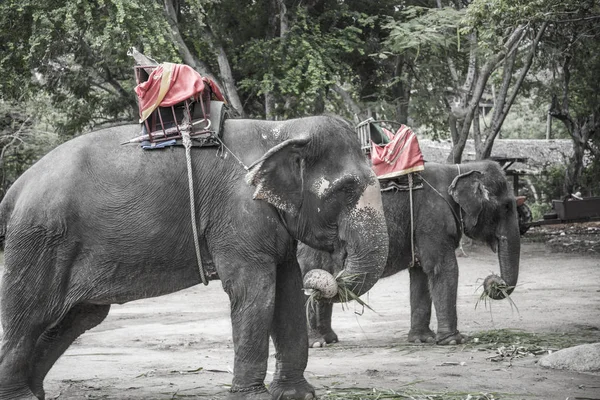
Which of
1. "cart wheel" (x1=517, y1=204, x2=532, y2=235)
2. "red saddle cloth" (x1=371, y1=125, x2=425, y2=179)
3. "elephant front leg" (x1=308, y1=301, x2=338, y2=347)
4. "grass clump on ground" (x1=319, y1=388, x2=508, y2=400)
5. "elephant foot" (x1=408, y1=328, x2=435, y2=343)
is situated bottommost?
"cart wheel" (x1=517, y1=204, x2=532, y2=235)

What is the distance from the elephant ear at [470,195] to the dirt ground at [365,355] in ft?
4.23

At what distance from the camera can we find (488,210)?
10312mm

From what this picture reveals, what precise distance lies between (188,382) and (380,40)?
55.9 ft

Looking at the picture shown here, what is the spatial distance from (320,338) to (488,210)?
232 centimetres

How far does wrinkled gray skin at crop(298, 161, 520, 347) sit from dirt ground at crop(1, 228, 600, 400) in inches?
14.0

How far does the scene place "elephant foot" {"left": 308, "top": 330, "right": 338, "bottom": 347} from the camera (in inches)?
391

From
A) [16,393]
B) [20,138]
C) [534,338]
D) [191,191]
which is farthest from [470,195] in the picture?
[20,138]

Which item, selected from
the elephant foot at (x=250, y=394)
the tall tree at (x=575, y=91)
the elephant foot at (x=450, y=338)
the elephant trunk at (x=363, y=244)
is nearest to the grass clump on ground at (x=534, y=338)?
the elephant foot at (x=450, y=338)

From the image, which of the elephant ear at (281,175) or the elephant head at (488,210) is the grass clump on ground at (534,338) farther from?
the elephant ear at (281,175)

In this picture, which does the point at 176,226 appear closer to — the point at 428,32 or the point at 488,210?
the point at 488,210

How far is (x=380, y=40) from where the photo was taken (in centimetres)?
2334

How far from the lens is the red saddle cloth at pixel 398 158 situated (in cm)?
1002

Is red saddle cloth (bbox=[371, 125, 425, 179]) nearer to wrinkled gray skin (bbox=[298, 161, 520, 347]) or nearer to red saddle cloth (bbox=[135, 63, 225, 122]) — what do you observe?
wrinkled gray skin (bbox=[298, 161, 520, 347])

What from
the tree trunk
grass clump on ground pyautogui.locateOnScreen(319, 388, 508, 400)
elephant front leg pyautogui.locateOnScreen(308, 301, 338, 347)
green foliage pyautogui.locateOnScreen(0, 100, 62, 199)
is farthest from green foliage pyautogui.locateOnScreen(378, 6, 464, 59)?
grass clump on ground pyautogui.locateOnScreen(319, 388, 508, 400)
